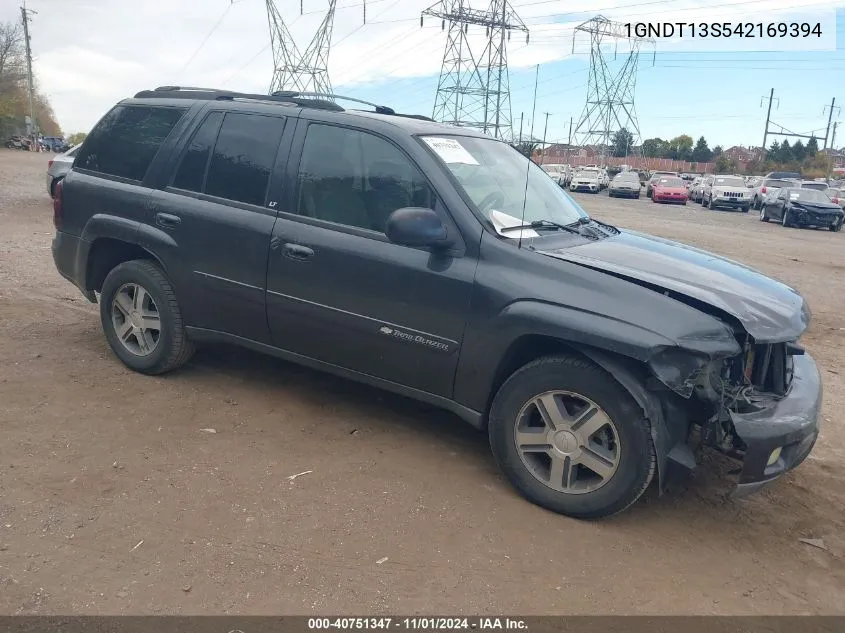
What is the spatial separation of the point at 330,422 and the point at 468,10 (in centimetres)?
3457

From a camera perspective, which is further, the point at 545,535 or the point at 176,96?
the point at 176,96

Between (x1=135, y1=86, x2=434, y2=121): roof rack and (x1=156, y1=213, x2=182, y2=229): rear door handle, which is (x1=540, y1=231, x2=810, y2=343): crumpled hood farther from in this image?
(x1=156, y1=213, x2=182, y2=229): rear door handle

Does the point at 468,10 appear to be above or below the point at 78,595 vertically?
above

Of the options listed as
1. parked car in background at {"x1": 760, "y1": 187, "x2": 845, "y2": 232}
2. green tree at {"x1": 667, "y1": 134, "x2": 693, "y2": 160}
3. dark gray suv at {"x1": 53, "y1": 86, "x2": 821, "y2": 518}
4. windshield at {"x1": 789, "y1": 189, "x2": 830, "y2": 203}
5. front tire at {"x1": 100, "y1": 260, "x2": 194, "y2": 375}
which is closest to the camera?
dark gray suv at {"x1": 53, "y1": 86, "x2": 821, "y2": 518}

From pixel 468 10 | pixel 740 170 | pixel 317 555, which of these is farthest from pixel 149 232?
pixel 740 170

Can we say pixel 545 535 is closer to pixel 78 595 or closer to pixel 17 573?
pixel 78 595

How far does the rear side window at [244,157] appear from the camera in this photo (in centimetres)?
434

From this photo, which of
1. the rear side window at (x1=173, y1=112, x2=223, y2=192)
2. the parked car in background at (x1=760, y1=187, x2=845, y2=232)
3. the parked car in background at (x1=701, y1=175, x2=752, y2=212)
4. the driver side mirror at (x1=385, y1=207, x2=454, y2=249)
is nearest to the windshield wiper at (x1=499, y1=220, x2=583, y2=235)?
the driver side mirror at (x1=385, y1=207, x2=454, y2=249)

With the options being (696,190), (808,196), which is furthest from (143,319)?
(696,190)

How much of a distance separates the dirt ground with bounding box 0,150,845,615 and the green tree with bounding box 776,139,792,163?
80.2 meters

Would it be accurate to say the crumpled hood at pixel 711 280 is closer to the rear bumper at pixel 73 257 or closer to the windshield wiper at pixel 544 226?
the windshield wiper at pixel 544 226

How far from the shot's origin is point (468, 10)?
114 ft

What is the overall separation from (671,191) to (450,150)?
33.1 meters

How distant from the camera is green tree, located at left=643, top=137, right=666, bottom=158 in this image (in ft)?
281
